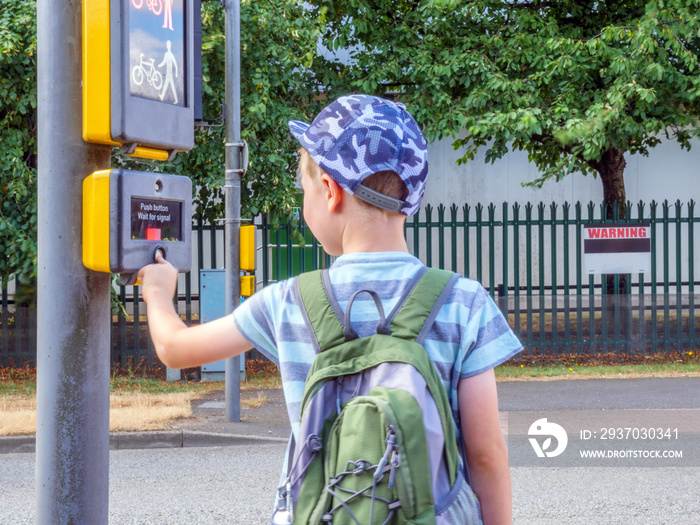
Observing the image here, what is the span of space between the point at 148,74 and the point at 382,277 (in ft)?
4.19

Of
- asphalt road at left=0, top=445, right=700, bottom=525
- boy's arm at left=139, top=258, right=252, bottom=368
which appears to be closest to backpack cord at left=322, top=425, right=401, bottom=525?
boy's arm at left=139, top=258, right=252, bottom=368

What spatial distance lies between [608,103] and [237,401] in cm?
628

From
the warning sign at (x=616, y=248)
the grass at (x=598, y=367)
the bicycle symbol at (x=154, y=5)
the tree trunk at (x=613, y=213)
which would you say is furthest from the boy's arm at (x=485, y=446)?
the tree trunk at (x=613, y=213)

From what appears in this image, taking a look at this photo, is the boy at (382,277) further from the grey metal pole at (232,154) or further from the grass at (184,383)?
the grey metal pole at (232,154)

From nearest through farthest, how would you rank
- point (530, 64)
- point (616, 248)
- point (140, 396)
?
point (140, 396) < point (530, 64) < point (616, 248)

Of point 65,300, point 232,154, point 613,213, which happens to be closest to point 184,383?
point 232,154

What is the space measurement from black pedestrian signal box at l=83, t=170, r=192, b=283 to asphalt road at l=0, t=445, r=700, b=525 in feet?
9.79

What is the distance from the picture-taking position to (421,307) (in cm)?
154

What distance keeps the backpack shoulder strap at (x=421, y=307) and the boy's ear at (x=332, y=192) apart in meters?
0.22

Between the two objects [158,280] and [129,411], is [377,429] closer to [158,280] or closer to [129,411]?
[158,280]

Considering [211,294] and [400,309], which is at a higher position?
[400,309]

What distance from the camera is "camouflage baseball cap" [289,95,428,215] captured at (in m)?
1.59

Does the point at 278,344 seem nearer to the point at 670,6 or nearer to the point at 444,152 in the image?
the point at 670,6

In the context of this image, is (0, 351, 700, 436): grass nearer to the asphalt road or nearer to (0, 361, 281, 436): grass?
(0, 361, 281, 436): grass
